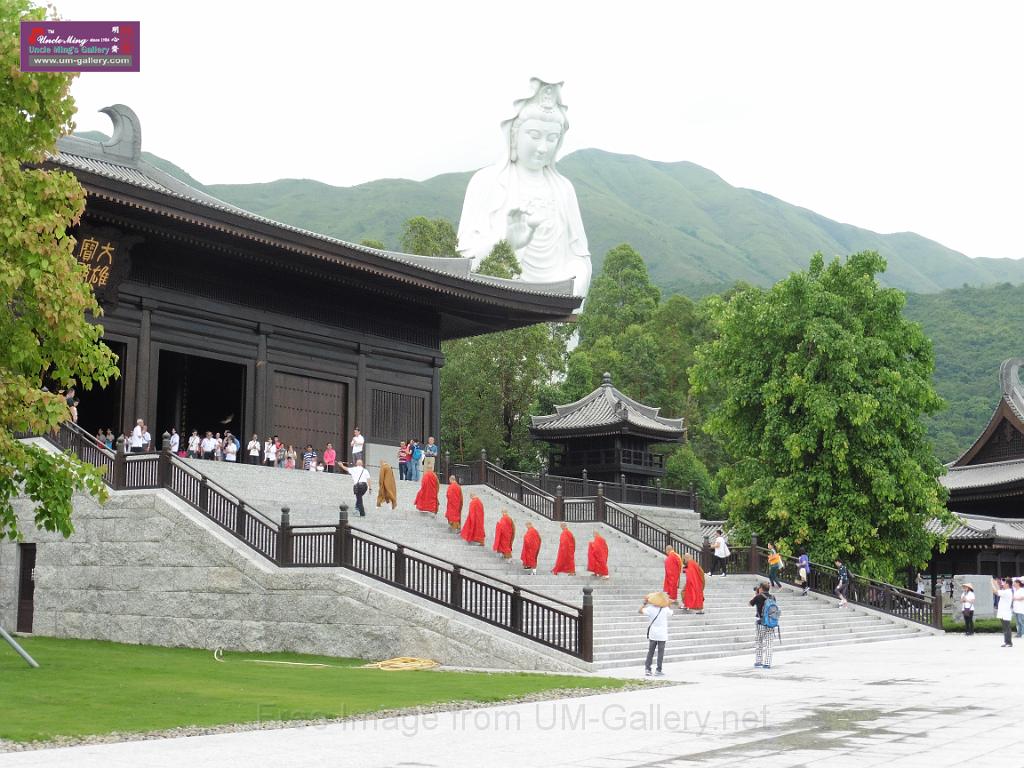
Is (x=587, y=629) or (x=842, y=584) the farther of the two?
(x=842, y=584)

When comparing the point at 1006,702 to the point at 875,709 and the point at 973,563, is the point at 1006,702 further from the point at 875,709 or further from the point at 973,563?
the point at 973,563

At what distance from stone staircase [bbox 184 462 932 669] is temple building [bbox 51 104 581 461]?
375 centimetres

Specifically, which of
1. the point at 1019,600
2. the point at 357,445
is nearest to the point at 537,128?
the point at 357,445

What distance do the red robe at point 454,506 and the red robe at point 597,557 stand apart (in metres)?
2.77

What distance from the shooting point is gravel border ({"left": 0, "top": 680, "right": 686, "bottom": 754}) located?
9906 mm

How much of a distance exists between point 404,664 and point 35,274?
7560 mm

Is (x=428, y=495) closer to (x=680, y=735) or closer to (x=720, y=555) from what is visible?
(x=720, y=555)

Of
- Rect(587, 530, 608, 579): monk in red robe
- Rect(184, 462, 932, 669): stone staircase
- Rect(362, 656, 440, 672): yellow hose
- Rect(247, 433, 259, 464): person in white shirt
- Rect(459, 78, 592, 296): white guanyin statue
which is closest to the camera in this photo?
Rect(362, 656, 440, 672): yellow hose

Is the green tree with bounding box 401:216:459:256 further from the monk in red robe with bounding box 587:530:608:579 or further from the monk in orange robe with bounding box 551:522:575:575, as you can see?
the monk in orange robe with bounding box 551:522:575:575

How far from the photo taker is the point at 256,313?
93.6 ft

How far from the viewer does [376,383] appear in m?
31.5

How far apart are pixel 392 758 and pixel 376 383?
22517 millimetres

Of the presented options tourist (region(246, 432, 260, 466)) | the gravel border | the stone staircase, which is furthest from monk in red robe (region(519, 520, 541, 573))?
the gravel border

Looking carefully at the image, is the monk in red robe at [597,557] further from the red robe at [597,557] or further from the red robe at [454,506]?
the red robe at [454,506]
